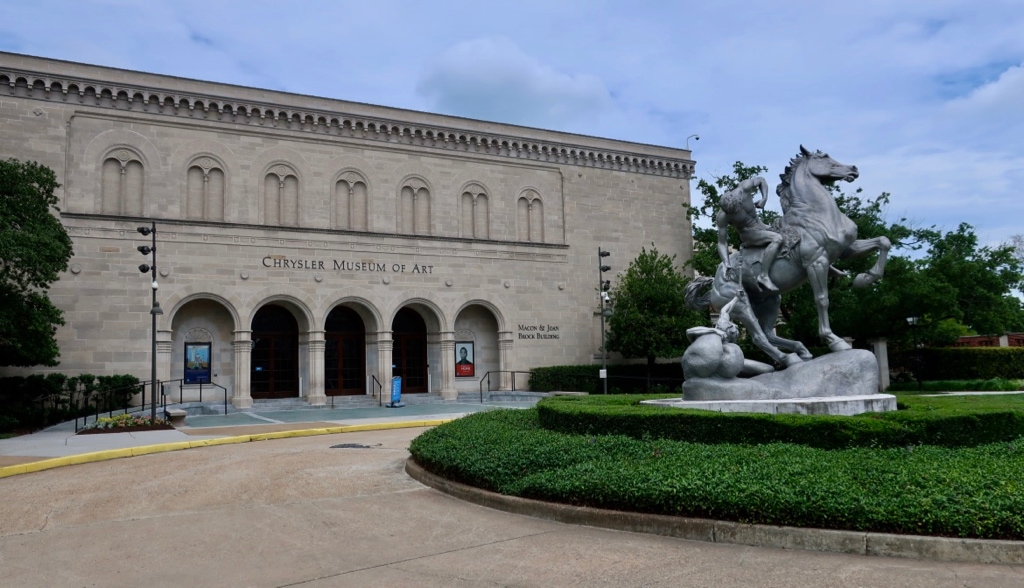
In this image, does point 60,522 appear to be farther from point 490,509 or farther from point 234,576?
point 490,509

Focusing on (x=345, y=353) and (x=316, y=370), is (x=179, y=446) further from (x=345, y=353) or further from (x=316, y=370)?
(x=345, y=353)

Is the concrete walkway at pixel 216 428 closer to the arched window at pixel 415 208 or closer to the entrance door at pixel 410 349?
→ the entrance door at pixel 410 349

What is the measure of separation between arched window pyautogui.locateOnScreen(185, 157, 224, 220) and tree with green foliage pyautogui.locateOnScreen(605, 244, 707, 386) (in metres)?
17.6

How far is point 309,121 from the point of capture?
1223 inches

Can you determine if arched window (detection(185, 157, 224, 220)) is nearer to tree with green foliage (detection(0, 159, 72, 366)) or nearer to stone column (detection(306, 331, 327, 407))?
stone column (detection(306, 331, 327, 407))

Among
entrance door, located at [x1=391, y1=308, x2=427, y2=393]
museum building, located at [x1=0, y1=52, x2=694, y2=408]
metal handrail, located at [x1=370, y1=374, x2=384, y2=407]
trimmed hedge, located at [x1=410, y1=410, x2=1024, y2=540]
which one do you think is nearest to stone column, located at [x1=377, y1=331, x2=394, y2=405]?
museum building, located at [x1=0, y1=52, x2=694, y2=408]

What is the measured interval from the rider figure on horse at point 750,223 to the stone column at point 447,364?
19.8 m

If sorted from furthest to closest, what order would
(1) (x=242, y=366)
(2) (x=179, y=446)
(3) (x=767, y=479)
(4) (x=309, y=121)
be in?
1. (4) (x=309, y=121)
2. (1) (x=242, y=366)
3. (2) (x=179, y=446)
4. (3) (x=767, y=479)

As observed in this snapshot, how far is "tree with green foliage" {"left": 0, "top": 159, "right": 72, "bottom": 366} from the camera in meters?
20.0

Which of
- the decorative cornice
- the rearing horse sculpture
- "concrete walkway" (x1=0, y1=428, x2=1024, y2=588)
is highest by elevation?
the decorative cornice

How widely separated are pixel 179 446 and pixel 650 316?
71.1 ft

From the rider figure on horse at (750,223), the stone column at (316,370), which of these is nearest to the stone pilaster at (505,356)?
the stone column at (316,370)

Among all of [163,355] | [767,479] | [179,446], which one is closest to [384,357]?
[163,355]

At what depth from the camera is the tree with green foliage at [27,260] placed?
2002 cm
